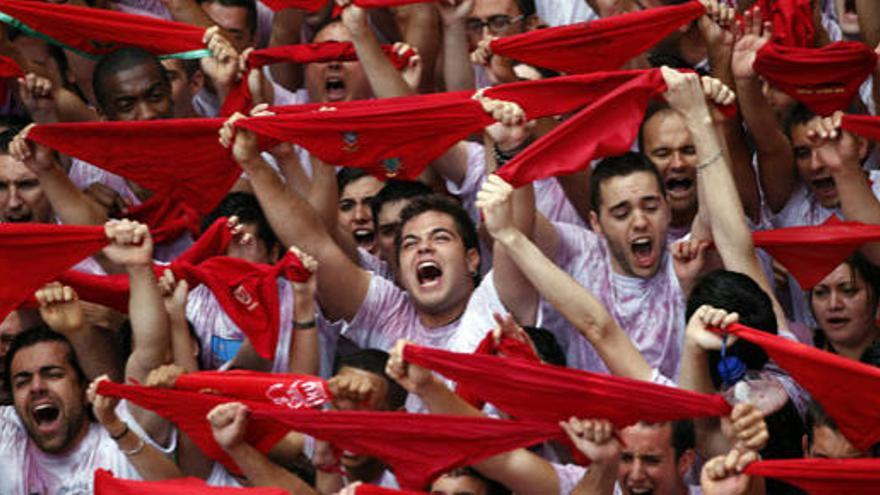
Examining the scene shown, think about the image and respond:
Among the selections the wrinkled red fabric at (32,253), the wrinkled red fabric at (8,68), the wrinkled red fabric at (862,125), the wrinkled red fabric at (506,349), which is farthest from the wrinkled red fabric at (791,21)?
the wrinkled red fabric at (8,68)

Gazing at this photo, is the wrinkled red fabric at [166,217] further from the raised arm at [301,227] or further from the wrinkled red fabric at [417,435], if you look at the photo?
the wrinkled red fabric at [417,435]

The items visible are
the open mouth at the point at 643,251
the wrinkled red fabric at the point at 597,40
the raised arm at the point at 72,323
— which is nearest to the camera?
the open mouth at the point at 643,251

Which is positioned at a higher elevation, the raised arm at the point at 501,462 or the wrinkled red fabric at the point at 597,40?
the wrinkled red fabric at the point at 597,40

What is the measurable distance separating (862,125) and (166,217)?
2679 millimetres

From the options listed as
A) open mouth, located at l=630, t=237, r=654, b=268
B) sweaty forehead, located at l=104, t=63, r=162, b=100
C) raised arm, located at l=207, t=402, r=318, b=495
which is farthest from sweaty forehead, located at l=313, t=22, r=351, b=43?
raised arm, located at l=207, t=402, r=318, b=495

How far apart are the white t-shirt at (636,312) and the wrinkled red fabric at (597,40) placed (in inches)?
32.6

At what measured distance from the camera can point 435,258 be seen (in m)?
7.90

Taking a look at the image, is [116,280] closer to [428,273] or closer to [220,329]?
[220,329]

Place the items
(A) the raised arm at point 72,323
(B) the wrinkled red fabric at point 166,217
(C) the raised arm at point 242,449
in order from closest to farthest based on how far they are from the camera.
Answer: (C) the raised arm at point 242,449 < (A) the raised arm at point 72,323 < (B) the wrinkled red fabric at point 166,217

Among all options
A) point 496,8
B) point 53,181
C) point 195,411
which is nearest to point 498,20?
point 496,8

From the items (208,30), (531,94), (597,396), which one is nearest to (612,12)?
(531,94)

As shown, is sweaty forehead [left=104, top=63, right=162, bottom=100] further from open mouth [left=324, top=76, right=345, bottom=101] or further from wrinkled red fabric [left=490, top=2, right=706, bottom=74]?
wrinkled red fabric [left=490, top=2, right=706, bottom=74]

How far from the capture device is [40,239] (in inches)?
309

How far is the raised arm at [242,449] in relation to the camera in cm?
732
